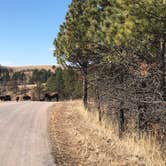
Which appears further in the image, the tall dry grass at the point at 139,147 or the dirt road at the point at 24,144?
the dirt road at the point at 24,144

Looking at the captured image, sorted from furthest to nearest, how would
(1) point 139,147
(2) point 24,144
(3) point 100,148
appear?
(2) point 24,144
(3) point 100,148
(1) point 139,147

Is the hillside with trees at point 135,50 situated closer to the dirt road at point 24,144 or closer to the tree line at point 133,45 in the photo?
the tree line at point 133,45

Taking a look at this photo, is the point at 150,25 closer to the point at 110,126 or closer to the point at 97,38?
the point at 97,38

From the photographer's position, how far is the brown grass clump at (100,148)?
37.7 feet

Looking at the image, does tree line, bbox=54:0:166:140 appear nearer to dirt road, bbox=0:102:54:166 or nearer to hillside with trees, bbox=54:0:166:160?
hillside with trees, bbox=54:0:166:160

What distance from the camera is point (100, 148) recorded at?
13.3m

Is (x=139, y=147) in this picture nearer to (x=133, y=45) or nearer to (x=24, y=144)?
(x=133, y=45)

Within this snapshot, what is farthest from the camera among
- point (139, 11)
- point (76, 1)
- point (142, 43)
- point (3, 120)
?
point (76, 1)

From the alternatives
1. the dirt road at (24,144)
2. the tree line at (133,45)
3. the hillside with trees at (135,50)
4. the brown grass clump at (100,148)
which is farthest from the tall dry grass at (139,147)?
the dirt road at (24,144)

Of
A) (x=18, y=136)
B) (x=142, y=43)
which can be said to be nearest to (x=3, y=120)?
(x=18, y=136)

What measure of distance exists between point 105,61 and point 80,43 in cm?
139

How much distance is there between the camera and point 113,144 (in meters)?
14.0

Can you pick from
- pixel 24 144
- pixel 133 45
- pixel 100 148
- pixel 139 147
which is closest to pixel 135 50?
pixel 133 45

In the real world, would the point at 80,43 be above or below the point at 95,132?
above
